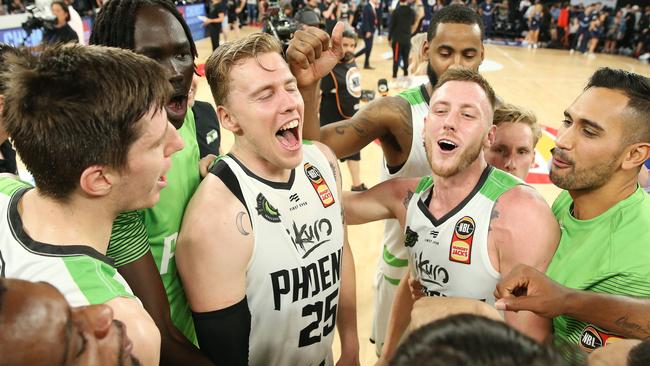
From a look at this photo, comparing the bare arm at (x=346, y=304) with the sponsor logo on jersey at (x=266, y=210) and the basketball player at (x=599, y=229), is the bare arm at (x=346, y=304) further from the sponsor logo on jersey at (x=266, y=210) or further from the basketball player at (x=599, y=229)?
the basketball player at (x=599, y=229)

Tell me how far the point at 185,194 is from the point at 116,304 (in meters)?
0.82

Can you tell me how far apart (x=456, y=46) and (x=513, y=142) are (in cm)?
75

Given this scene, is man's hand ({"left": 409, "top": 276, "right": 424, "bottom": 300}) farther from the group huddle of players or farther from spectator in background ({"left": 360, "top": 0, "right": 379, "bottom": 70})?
spectator in background ({"left": 360, "top": 0, "right": 379, "bottom": 70})

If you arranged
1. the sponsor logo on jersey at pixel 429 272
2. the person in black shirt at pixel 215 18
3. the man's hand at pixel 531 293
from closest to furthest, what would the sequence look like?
1. the man's hand at pixel 531 293
2. the sponsor logo on jersey at pixel 429 272
3. the person in black shirt at pixel 215 18

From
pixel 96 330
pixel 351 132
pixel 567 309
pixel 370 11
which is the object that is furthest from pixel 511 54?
pixel 96 330

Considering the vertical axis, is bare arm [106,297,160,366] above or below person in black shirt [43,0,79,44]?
above

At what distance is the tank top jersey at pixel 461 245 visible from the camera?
2137 mm

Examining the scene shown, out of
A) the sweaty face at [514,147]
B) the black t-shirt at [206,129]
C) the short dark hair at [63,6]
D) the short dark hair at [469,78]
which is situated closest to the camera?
the short dark hair at [469,78]

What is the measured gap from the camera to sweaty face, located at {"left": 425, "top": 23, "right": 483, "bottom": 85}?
3084mm

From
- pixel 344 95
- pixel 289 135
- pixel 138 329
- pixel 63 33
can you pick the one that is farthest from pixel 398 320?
pixel 63 33

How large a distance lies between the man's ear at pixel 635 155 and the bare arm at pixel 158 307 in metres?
1.94

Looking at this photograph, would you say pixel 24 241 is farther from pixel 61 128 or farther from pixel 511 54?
pixel 511 54

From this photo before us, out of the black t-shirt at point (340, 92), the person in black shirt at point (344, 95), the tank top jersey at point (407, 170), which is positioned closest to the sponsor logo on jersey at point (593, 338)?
the tank top jersey at point (407, 170)

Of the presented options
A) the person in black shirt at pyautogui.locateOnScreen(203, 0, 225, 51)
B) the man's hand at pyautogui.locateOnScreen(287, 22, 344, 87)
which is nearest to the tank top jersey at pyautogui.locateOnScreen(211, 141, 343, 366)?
the man's hand at pyautogui.locateOnScreen(287, 22, 344, 87)
